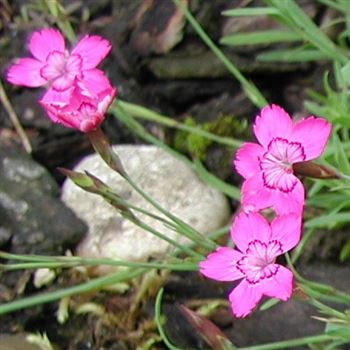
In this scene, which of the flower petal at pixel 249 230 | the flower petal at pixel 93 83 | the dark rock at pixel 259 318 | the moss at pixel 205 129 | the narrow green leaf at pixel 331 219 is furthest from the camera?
the moss at pixel 205 129

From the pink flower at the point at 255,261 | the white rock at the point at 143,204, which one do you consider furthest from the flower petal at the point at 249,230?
the white rock at the point at 143,204

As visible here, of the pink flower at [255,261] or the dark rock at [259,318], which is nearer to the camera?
the pink flower at [255,261]

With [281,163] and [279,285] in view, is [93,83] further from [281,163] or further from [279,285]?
[279,285]

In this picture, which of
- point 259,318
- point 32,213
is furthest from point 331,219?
point 32,213

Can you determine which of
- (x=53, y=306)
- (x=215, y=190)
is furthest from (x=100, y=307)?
(x=215, y=190)

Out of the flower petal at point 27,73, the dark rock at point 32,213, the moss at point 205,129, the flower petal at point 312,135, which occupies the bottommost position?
the moss at point 205,129

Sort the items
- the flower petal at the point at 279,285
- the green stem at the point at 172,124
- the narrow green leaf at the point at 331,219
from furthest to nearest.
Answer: the green stem at the point at 172,124 < the narrow green leaf at the point at 331,219 < the flower petal at the point at 279,285

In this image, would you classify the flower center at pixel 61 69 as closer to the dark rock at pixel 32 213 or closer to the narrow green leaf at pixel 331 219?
the narrow green leaf at pixel 331 219

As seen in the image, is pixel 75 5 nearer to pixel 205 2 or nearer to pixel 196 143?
pixel 205 2
